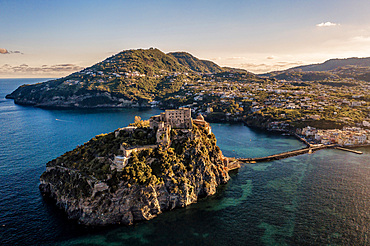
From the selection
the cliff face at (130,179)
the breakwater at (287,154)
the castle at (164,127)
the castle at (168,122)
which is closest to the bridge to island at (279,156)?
the breakwater at (287,154)

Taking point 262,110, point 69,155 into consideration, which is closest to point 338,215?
point 69,155

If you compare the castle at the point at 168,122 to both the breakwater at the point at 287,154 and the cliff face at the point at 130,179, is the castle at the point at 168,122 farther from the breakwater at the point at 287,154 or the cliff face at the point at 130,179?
the breakwater at the point at 287,154

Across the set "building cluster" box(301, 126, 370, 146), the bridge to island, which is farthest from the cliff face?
"building cluster" box(301, 126, 370, 146)

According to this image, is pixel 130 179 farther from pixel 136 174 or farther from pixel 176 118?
pixel 176 118

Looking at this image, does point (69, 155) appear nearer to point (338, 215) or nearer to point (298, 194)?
point (298, 194)

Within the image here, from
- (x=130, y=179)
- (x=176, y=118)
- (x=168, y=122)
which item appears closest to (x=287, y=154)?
(x=176, y=118)

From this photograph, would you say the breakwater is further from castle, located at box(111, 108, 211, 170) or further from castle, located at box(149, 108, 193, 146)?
castle, located at box(111, 108, 211, 170)

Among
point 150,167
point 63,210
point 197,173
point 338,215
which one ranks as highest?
point 150,167

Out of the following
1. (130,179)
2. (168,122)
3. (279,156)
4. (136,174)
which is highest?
(168,122)
